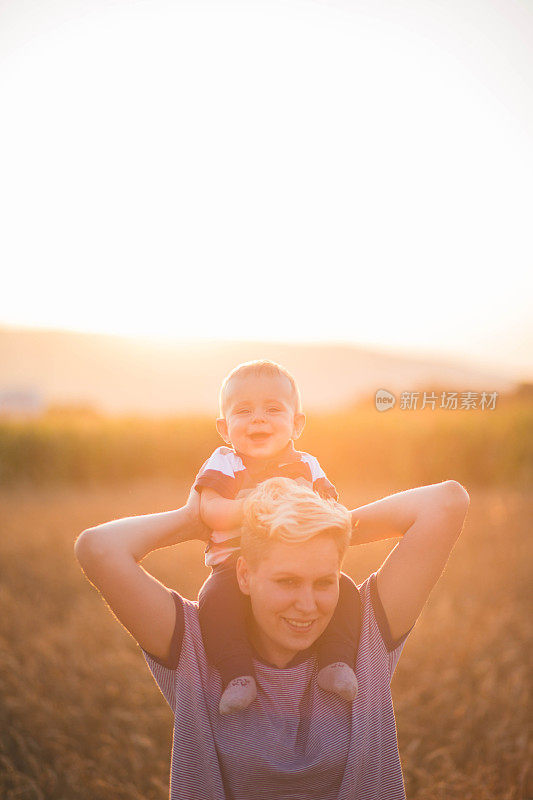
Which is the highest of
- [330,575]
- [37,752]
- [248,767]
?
[330,575]

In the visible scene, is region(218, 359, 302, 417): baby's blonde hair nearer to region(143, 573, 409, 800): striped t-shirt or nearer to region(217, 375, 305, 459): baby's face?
region(217, 375, 305, 459): baby's face

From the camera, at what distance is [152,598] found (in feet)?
5.27

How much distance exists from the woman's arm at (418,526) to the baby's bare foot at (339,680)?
0.26 m

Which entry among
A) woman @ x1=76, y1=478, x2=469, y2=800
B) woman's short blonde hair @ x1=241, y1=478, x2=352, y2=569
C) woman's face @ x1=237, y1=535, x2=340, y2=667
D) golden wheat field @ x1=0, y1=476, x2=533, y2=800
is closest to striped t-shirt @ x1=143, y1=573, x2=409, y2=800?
woman @ x1=76, y1=478, x2=469, y2=800

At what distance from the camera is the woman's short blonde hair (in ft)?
4.80

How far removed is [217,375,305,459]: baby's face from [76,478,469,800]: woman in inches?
3.9

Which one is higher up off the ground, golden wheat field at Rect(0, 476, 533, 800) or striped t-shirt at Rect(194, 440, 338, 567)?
striped t-shirt at Rect(194, 440, 338, 567)

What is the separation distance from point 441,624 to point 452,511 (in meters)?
5.93

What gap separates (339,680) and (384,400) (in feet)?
2.64

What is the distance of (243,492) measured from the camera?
1.53 m

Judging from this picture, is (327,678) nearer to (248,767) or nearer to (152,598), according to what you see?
(248,767)

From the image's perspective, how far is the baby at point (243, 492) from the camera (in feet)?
4.98

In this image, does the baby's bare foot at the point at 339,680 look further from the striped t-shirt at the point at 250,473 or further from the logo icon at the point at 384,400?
the logo icon at the point at 384,400

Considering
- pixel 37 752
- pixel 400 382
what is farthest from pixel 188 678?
pixel 37 752
